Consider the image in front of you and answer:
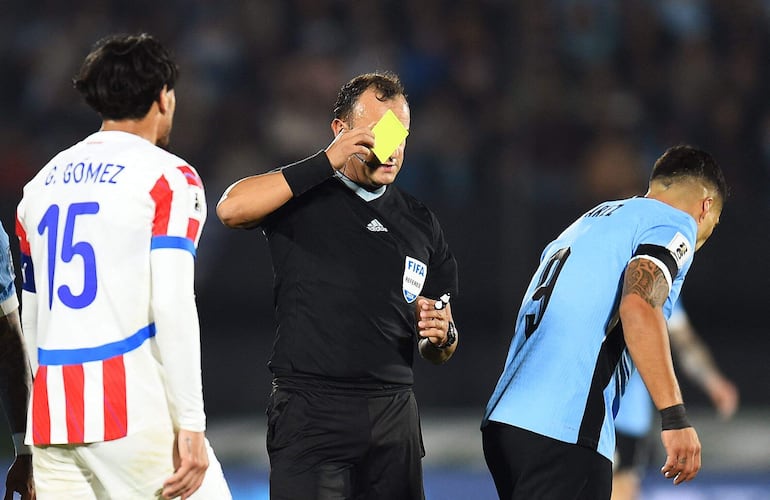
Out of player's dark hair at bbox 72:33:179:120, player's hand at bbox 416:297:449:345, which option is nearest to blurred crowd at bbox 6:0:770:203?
player's hand at bbox 416:297:449:345

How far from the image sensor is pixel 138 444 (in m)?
2.98

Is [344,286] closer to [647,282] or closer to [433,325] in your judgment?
[433,325]

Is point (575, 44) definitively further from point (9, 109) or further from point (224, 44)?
point (9, 109)

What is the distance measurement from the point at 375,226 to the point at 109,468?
4.07 feet

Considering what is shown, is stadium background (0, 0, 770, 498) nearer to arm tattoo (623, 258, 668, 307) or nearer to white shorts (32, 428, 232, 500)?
arm tattoo (623, 258, 668, 307)

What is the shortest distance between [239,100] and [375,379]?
20.7 ft

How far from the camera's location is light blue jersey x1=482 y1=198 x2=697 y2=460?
11.5ft

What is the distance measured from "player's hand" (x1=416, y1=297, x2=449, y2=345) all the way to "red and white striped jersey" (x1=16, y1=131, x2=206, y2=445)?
0.85 m

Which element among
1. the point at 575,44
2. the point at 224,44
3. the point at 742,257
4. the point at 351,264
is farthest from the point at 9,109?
the point at 351,264

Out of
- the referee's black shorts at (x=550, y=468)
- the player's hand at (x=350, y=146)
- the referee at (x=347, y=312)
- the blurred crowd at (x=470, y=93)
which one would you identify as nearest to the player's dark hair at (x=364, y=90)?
the referee at (x=347, y=312)

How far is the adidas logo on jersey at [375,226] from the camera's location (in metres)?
3.77

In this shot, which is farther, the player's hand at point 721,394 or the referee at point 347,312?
the player's hand at point 721,394

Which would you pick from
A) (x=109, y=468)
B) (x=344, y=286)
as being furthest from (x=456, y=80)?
(x=109, y=468)

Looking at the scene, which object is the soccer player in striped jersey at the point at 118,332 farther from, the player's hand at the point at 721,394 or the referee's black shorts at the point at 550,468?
the player's hand at the point at 721,394
